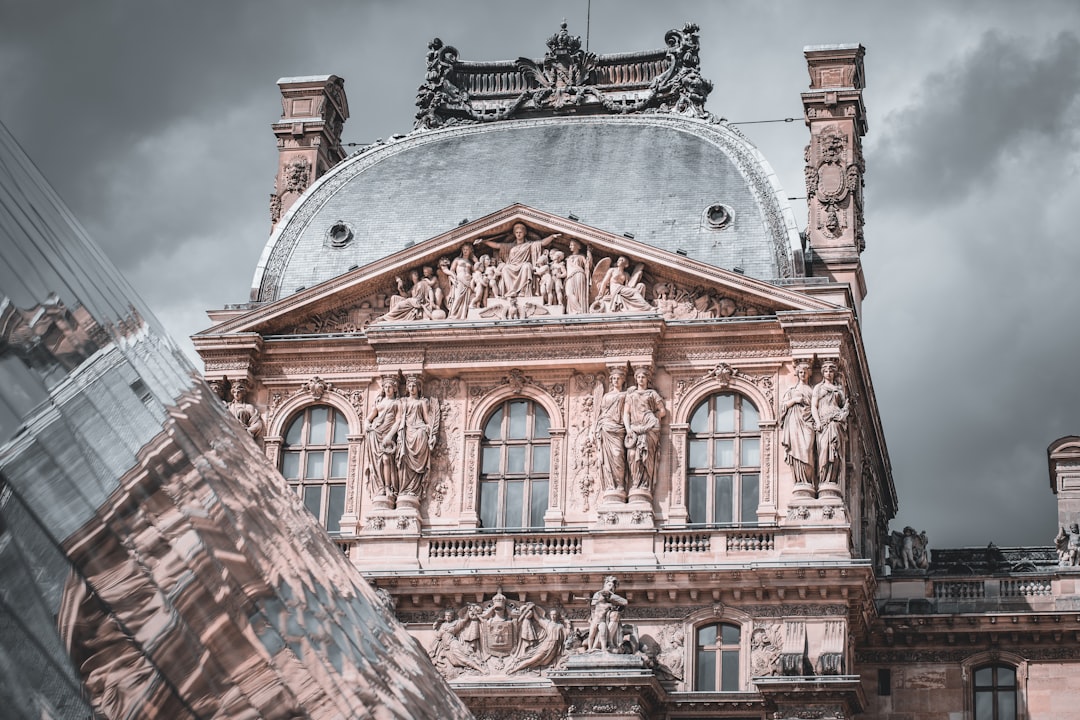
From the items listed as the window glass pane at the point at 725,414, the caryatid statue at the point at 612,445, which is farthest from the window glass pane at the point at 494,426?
the window glass pane at the point at 725,414

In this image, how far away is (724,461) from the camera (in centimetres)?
2888

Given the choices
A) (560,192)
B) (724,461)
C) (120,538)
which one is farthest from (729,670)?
(120,538)

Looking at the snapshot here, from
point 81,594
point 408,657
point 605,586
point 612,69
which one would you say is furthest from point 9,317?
point 612,69

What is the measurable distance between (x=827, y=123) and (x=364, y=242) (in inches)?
343

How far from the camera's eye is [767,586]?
1069 inches

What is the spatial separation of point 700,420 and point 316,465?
659 cm

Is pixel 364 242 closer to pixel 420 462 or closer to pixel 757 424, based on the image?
pixel 420 462

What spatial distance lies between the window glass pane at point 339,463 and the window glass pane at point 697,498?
5881 millimetres

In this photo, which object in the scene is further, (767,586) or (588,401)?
(588,401)

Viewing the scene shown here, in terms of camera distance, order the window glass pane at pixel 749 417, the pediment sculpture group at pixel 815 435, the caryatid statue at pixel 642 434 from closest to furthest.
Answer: the pediment sculpture group at pixel 815 435
the caryatid statue at pixel 642 434
the window glass pane at pixel 749 417

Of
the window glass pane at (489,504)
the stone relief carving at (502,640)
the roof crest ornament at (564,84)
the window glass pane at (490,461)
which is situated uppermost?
the roof crest ornament at (564,84)

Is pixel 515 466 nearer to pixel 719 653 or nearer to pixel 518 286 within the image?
pixel 518 286

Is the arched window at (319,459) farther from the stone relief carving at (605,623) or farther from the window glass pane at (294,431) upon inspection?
the stone relief carving at (605,623)

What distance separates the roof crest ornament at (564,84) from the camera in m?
35.0
